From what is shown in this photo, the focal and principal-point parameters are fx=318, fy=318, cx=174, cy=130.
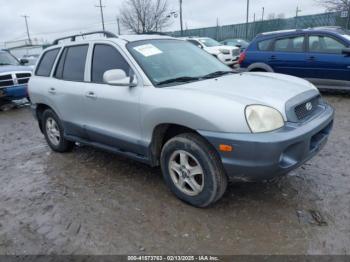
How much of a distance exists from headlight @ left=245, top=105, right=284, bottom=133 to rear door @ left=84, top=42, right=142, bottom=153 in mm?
1235

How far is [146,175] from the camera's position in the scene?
4.12m

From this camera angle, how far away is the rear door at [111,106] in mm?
3477

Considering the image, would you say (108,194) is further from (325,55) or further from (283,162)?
(325,55)

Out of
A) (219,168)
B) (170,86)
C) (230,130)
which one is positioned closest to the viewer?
(230,130)

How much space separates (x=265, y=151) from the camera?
103 inches

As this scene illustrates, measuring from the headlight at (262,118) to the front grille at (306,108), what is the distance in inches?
12.2

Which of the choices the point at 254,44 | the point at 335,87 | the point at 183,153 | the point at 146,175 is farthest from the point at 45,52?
the point at 335,87

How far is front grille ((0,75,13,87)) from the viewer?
886 cm

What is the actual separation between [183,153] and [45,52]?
3318 millimetres

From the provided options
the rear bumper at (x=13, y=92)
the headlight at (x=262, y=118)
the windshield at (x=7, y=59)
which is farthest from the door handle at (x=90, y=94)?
the windshield at (x=7, y=59)

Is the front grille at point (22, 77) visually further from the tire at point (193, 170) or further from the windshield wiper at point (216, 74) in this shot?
the tire at point (193, 170)

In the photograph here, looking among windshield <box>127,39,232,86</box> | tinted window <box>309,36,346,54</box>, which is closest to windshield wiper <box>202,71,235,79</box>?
windshield <box>127,39,232,86</box>

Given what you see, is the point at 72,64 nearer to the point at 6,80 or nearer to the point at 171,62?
the point at 171,62

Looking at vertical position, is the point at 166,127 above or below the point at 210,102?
below
